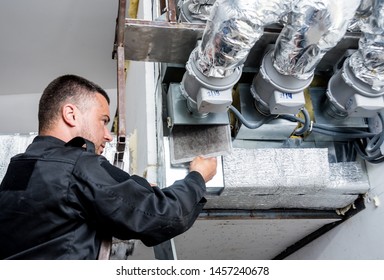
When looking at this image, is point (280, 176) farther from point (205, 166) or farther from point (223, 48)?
point (223, 48)

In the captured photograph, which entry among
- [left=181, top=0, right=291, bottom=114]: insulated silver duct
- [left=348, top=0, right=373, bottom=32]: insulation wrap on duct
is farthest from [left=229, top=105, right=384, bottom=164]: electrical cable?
[left=348, top=0, right=373, bottom=32]: insulation wrap on duct

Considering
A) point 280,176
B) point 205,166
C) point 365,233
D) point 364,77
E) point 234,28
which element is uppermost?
point 234,28

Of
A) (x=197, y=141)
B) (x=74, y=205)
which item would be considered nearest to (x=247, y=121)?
(x=197, y=141)

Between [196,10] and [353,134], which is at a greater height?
[196,10]

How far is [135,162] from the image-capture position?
172 centimetres

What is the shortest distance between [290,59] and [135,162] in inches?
29.9

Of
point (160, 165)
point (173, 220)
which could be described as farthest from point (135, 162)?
point (173, 220)

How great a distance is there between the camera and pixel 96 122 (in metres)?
1.13

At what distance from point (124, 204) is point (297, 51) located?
2.02ft

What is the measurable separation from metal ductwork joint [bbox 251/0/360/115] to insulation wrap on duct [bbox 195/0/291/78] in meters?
0.06

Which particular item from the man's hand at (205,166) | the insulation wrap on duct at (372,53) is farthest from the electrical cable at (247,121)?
the insulation wrap on duct at (372,53)

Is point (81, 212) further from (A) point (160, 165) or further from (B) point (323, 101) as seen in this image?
(B) point (323, 101)

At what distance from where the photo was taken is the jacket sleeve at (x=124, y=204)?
0.89 metres

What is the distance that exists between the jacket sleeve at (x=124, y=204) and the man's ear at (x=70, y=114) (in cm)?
18
